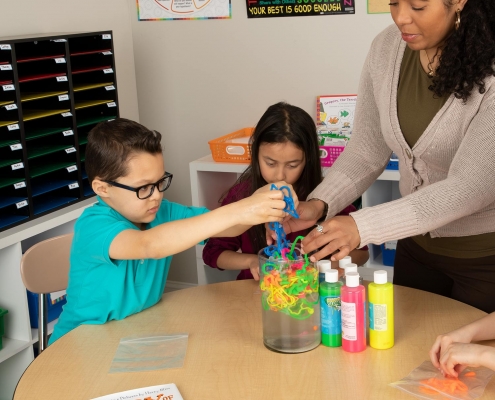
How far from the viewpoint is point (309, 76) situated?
328 cm

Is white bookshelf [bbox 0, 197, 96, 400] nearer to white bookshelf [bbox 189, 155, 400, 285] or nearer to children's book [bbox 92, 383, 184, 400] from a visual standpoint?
white bookshelf [bbox 189, 155, 400, 285]

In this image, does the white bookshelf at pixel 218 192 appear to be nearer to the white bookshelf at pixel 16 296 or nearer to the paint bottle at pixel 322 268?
the white bookshelf at pixel 16 296

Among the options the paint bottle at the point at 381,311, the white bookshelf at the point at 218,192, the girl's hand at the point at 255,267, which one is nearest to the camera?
the paint bottle at the point at 381,311

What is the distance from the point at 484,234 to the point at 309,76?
1697 millimetres

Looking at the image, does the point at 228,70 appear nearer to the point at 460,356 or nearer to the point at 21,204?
the point at 21,204

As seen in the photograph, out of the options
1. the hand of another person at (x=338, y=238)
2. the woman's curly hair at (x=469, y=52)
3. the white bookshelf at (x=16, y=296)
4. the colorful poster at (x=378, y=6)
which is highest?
the colorful poster at (x=378, y=6)

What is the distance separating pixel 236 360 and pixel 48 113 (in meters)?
1.73

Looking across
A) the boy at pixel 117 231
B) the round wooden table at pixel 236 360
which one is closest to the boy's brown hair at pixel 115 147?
the boy at pixel 117 231

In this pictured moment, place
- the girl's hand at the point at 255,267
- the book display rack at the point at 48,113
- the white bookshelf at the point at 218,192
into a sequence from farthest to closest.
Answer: the white bookshelf at the point at 218,192, the book display rack at the point at 48,113, the girl's hand at the point at 255,267

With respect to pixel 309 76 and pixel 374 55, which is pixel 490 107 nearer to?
pixel 374 55

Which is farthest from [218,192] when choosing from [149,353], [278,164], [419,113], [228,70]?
[149,353]

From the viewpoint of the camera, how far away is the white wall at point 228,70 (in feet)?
10.5

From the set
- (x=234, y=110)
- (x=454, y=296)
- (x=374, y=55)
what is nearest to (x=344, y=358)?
(x=454, y=296)

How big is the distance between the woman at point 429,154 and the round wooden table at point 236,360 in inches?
4.9
